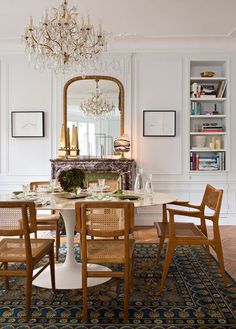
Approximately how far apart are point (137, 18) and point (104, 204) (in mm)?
2962

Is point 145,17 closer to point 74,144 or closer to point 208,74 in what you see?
point 208,74

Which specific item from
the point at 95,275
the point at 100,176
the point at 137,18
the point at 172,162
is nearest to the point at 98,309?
the point at 95,275

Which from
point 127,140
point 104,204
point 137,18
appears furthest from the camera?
point 127,140

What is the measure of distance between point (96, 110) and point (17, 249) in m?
3.13

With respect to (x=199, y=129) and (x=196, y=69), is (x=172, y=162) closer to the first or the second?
(x=199, y=129)

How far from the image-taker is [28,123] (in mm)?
5188

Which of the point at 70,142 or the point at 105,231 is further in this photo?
the point at 70,142

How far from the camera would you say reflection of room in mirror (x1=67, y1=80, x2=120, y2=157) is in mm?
5090

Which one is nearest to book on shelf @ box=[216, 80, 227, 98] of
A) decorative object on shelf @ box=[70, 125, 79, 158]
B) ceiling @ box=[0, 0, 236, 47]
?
ceiling @ box=[0, 0, 236, 47]

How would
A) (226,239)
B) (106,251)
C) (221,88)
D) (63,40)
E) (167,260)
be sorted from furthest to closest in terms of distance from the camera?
1. (221,88)
2. (226,239)
3. (63,40)
4. (167,260)
5. (106,251)

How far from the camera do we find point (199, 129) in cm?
524

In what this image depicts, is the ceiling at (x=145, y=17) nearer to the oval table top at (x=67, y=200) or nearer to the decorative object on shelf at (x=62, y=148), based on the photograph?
the decorative object on shelf at (x=62, y=148)

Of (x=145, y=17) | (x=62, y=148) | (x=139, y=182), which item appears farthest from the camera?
(x=62, y=148)

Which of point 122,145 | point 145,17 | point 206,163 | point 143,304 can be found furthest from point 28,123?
point 143,304
